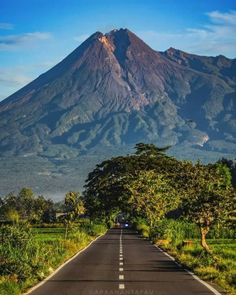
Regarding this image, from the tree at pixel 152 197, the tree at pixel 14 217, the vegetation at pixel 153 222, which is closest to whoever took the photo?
the vegetation at pixel 153 222

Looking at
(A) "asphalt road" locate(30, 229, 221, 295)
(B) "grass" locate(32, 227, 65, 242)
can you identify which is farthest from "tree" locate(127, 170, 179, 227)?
(A) "asphalt road" locate(30, 229, 221, 295)

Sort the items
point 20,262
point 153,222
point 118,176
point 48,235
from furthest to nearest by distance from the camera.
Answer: point 118,176 < point 48,235 < point 153,222 < point 20,262

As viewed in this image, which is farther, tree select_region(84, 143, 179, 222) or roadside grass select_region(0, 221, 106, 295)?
tree select_region(84, 143, 179, 222)

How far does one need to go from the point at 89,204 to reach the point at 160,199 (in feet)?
132

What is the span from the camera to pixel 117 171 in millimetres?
114750

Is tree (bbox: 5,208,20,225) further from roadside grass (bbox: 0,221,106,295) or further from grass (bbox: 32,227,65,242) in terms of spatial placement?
grass (bbox: 32,227,65,242)

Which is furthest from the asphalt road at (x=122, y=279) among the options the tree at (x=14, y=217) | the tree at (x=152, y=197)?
the tree at (x=152, y=197)

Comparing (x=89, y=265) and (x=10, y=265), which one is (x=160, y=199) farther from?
(x=10, y=265)

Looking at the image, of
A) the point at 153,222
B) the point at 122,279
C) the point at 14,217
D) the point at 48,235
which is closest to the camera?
the point at 122,279

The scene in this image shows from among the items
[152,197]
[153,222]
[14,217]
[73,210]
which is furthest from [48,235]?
[14,217]

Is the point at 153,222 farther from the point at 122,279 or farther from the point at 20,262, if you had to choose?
the point at 20,262

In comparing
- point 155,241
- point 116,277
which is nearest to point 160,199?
point 155,241

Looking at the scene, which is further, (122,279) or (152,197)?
(152,197)

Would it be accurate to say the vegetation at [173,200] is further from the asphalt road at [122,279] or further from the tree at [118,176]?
the asphalt road at [122,279]
